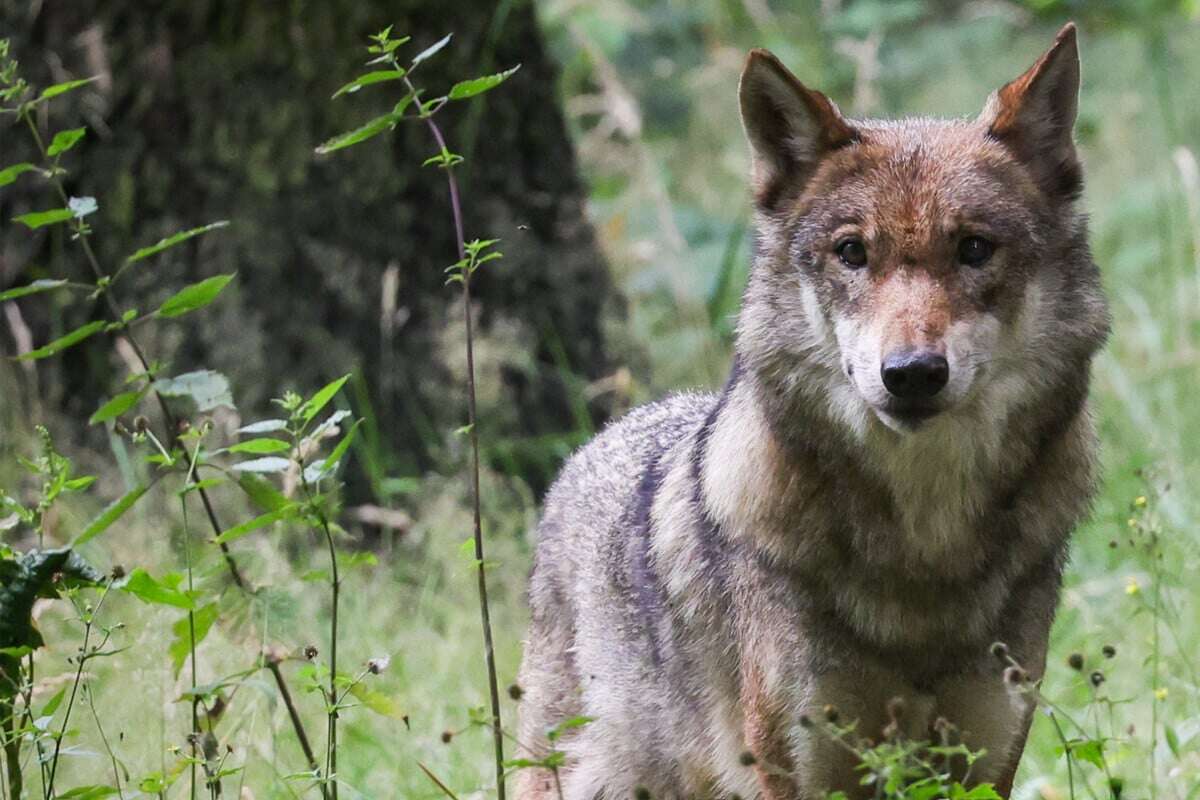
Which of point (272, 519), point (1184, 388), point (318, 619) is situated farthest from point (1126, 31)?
point (272, 519)

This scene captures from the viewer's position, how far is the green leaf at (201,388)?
341 centimetres

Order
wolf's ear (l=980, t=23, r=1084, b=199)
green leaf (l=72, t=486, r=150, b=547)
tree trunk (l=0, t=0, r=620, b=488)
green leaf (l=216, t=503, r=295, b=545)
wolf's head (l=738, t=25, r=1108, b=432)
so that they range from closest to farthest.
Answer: green leaf (l=72, t=486, r=150, b=547) → green leaf (l=216, t=503, r=295, b=545) → wolf's head (l=738, t=25, r=1108, b=432) → wolf's ear (l=980, t=23, r=1084, b=199) → tree trunk (l=0, t=0, r=620, b=488)

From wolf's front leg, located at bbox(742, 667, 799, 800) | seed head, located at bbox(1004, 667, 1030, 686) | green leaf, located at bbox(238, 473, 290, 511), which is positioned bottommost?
wolf's front leg, located at bbox(742, 667, 799, 800)

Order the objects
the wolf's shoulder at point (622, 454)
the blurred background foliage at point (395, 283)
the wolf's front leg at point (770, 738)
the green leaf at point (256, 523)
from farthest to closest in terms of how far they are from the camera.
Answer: the blurred background foliage at point (395, 283) → the wolf's shoulder at point (622, 454) → the wolf's front leg at point (770, 738) → the green leaf at point (256, 523)

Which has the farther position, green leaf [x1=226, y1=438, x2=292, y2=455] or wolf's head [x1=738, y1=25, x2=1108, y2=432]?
wolf's head [x1=738, y1=25, x2=1108, y2=432]

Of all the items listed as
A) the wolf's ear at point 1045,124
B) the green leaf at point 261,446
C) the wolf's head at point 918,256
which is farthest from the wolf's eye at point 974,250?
the green leaf at point 261,446

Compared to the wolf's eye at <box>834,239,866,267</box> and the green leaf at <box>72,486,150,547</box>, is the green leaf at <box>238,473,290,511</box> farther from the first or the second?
the wolf's eye at <box>834,239,866,267</box>

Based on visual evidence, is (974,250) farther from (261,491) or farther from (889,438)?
(261,491)

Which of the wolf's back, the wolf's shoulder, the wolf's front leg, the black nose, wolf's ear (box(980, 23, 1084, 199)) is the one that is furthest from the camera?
the wolf's shoulder

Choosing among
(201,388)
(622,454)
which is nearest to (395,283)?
(622,454)

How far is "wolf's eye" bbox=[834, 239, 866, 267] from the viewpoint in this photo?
11.7ft

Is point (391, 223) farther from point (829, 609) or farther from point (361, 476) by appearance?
point (829, 609)

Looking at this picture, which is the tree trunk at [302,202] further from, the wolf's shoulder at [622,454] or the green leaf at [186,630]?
the green leaf at [186,630]

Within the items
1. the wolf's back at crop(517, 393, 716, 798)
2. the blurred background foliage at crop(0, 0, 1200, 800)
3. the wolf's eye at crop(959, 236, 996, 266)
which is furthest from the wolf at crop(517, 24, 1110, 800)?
the blurred background foliage at crop(0, 0, 1200, 800)
